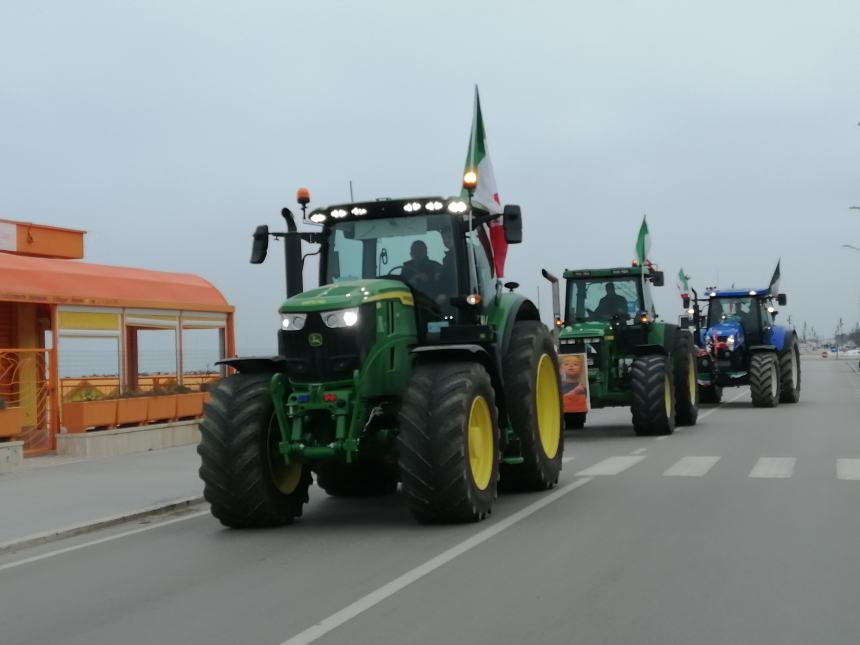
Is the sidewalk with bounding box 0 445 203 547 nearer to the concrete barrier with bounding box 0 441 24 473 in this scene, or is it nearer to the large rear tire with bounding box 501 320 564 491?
the concrete barrier with bounding box 0 441 24 473

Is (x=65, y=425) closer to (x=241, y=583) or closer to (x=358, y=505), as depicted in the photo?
(x=358, y=505)

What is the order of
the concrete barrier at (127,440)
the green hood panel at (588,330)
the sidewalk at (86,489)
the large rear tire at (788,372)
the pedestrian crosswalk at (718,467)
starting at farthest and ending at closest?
the large rear tire at (788,372), the green hood panel at (588,330), the concrete barrier at (127,440), the pedestrian crosswalk at (718,467), the sidewalk at (86,489)

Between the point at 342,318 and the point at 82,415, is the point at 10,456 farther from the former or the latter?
the point at 342,318

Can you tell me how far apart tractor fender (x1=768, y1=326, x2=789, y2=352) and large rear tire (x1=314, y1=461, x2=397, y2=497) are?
17.3 meters

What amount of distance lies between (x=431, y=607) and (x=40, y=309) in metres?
15.9

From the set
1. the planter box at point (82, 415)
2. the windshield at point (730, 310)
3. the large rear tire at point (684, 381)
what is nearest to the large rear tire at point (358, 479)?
the planter box at point (82, 415)

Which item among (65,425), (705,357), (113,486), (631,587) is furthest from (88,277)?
(631,587)

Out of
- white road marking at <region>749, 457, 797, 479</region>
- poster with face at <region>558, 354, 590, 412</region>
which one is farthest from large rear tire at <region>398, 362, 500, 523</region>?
poster with face at <region>558, 354, 590, 412</region>

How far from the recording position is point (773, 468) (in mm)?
13570

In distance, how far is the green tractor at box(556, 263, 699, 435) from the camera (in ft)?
61.7

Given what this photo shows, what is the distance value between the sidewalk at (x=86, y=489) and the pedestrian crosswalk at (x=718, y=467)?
16.4 feet

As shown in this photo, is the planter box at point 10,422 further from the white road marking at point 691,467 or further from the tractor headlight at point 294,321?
the white road marking at point 691,467

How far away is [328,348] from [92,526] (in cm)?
300

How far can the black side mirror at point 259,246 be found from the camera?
1095cm
